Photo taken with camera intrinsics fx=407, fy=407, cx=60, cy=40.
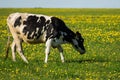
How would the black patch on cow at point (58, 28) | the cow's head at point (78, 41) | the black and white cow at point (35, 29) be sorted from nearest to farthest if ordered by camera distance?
the black and white cow at point (35, 29)
the black patch on cow at point (58, 28)
the cow's head at point (78, 41)

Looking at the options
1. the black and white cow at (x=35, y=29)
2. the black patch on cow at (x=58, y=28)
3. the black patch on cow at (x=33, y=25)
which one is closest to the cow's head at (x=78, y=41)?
the black patch on cow at (x=58, y=28)

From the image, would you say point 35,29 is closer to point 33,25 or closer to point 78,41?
point 33,25

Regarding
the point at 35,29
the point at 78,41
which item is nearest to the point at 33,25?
the point at 35,29

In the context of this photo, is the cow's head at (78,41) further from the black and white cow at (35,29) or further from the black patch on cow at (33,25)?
the black patch on cow at (33,25)

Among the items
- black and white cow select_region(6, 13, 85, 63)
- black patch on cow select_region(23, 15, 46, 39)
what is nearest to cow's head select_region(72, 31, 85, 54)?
black and white cow select_region(6, 13, 85, 63)

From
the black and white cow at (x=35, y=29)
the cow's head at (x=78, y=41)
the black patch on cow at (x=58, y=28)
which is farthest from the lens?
the cow's head at (x=78, y=41)

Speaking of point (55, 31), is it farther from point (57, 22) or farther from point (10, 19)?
point (10, 19)

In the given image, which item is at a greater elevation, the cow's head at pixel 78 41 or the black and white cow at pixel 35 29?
the black and white cow at pixel 35 29

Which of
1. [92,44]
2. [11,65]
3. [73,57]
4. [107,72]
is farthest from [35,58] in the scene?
[92,44]

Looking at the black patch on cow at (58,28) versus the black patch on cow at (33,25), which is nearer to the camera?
the black patch on cow at (33,25)

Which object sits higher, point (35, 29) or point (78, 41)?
point (35, 29)

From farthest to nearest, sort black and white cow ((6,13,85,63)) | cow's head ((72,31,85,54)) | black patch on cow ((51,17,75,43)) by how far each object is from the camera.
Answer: cow's head ((72,31,85,54)) < black patch on cow ((51,17,75,43)) < black and white cow ((6,13,85,63))

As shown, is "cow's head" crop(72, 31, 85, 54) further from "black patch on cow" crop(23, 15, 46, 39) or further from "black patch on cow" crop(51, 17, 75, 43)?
"black patch on cow" crop(23, 15, 46, 39)

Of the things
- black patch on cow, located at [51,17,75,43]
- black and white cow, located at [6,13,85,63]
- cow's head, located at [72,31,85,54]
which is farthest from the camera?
cow's head, located at [72,31,85,54]
